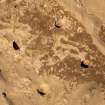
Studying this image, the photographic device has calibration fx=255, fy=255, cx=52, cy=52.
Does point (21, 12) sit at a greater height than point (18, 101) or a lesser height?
greater

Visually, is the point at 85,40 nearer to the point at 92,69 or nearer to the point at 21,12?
the point at 92,69

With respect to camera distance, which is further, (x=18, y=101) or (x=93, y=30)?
(x=93, y=30)

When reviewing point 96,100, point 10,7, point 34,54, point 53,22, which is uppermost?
point 10,7

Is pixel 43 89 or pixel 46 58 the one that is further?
pixel 46 58

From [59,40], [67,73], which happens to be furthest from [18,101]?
[59,40]

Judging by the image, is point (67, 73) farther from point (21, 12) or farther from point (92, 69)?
point (21, 12)

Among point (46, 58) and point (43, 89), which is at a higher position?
point (46, 58)

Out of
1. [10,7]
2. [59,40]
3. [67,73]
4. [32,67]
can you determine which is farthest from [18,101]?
[10,7]
